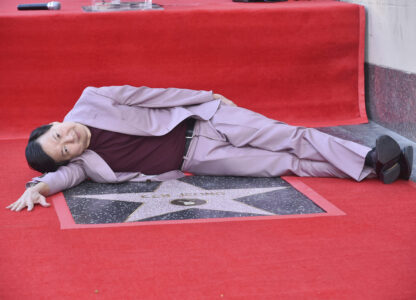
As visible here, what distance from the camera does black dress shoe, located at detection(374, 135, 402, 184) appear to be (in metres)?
1.93

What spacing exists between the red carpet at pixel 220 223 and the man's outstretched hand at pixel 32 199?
0.05m

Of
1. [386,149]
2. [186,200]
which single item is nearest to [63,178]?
[186,200]

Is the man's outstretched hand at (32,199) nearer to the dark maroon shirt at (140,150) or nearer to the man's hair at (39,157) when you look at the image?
the man's hair at (39,157)

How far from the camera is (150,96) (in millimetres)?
2291

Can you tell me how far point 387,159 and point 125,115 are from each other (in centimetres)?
101

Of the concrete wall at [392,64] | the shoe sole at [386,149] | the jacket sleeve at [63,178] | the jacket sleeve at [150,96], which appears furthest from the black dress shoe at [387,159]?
the jacket sleeve at [63,178]

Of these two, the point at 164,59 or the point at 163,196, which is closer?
the point at 163,196

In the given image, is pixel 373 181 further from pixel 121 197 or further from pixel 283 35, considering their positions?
pixel 283 35

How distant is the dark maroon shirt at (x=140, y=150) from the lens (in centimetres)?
215

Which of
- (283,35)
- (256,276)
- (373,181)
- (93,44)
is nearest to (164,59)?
(93,44)

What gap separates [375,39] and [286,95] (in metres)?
0.55

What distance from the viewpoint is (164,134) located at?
2184 mm

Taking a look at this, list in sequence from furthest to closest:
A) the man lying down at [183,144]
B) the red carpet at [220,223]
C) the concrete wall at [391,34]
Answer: the concrete wall at [391,34] → the man lying down at [183,144] → the red carpet at [220,223]

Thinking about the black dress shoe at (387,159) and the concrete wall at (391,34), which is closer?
the black dress shoe at (387,159)
